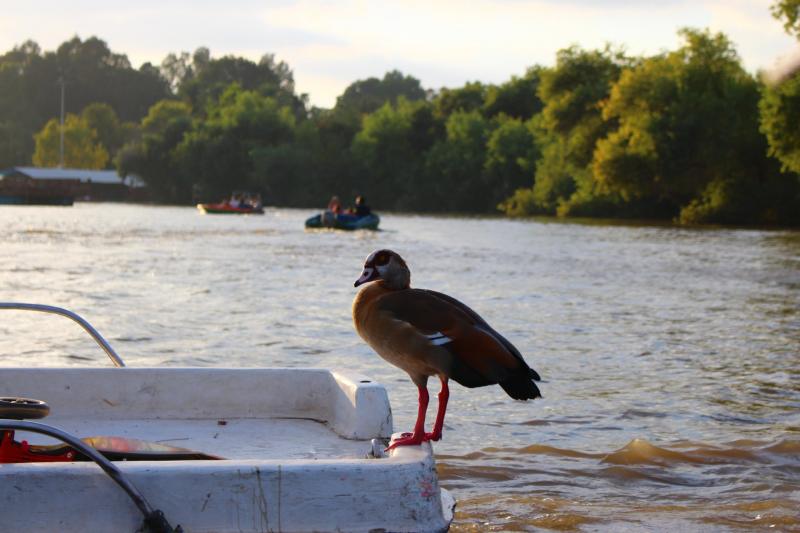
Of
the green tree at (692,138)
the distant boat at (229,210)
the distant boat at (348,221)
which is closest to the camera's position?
the distant boat at (348,221)

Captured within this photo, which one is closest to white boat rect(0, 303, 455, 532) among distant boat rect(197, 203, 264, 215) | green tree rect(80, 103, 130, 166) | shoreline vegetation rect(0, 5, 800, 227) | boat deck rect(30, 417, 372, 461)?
boat deck rect(30, 417, 372, 461)

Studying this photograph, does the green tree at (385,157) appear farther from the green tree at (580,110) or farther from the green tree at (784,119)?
the green tree at (784,119)

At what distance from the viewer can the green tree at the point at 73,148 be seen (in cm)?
16788

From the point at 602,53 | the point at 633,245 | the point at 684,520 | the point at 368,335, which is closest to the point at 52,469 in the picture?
the point at 368,335

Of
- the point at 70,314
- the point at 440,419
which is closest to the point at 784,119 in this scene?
the point at 70,314

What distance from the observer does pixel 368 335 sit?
4.69 meters

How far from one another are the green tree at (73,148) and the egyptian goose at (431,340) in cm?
16901

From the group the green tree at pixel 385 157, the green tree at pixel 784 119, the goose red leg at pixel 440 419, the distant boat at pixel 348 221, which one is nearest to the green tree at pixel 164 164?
the green tree at pixel 385 157

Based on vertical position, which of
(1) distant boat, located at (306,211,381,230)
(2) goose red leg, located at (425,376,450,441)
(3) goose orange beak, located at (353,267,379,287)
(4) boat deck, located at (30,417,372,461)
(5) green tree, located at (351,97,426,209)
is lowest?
(1) distant boat, located at (306,211,381,230)

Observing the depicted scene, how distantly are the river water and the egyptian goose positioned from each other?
217 cm

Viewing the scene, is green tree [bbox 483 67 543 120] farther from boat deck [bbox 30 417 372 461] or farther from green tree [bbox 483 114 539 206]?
boat deck [bbox 30 417 372 461]

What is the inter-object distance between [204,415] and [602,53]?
72.0 metres

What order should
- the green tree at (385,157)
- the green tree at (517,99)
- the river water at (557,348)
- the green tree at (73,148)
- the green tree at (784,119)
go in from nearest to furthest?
the river water at (557,348), the green tree at (784,119), the green tree at (385,157), the green tree at (517,99), the green tree at (73,148)

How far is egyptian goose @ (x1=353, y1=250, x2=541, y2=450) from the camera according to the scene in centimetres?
436
